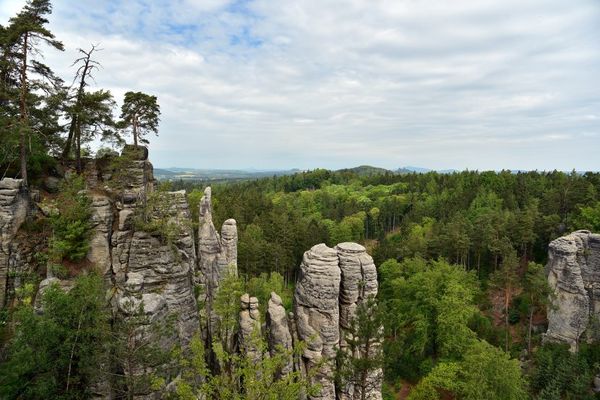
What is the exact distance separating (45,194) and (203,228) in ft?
47.8

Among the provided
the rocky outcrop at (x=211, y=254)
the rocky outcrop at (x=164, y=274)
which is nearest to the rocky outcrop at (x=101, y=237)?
the rocky outcrop at (x=164, y=274)

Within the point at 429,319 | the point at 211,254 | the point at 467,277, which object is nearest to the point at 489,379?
the point at 429,319

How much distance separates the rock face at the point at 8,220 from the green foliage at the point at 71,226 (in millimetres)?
2075

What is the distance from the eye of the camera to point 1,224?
792 inches

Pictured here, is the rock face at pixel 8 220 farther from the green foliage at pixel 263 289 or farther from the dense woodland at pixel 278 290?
the green foliage at pixel 263 289

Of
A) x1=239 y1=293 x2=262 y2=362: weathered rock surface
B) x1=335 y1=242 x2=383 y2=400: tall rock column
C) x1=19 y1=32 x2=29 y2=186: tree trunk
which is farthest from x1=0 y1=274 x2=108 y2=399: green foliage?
x1=335 y1=242 x2=383 y2=400: tall rock column

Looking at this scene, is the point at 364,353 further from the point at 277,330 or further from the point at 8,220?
the point at 8,220

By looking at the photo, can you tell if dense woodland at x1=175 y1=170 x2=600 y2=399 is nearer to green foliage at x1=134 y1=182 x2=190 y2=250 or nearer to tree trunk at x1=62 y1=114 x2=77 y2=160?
green foliage at x1=134 y1=182 x2=190 y2=250

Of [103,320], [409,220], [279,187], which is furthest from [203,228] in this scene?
[279,187]

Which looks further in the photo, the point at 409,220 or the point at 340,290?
the point at 409,220

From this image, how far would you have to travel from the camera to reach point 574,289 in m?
36.8

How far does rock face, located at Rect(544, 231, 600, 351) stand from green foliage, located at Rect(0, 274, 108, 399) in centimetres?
4205

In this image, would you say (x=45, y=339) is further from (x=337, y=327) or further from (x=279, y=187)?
(x=279, y=187)

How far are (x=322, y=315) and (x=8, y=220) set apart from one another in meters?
19.9
